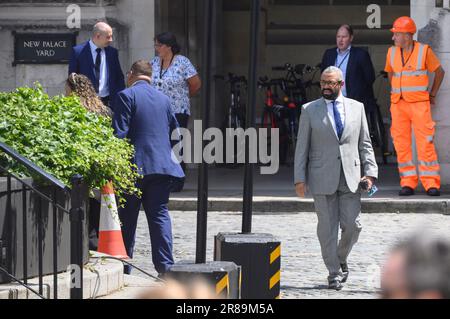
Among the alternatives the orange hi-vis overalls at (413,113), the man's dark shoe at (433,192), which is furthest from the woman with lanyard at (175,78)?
the man's dark shoe at (433,192)

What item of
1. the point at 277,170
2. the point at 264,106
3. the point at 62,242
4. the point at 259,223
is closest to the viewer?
the point at 62,242

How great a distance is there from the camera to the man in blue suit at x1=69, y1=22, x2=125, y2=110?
43.2ft

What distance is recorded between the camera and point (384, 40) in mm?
20141

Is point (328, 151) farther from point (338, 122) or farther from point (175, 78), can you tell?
point (175, 78)

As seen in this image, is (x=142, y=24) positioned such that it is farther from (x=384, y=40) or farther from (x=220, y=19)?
(x=384, y=40)

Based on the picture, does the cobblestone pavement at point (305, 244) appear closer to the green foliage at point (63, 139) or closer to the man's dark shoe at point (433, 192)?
the man's dark shoe at point (433, 192)

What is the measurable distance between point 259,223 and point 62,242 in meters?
5.90

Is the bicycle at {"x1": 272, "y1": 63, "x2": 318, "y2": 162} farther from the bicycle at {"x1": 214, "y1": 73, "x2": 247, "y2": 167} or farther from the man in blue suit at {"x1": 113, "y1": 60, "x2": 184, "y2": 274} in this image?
the man in blue suit at {"x1": 113, "y1": 60, "x2": 184, "y2": 274}

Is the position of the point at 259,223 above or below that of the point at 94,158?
below

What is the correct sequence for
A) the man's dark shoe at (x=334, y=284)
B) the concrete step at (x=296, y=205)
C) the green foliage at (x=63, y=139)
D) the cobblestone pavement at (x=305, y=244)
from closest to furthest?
the green foliage at (x=63, y=139)
the man's dark shoe at (x=334, y=284)
the cobblestone pavement at (x=305, y=244)
the concrete step at (x=296, y=205)

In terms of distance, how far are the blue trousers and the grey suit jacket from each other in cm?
105

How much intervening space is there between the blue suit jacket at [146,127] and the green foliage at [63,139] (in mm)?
555

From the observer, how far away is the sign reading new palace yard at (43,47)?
1605 cm
